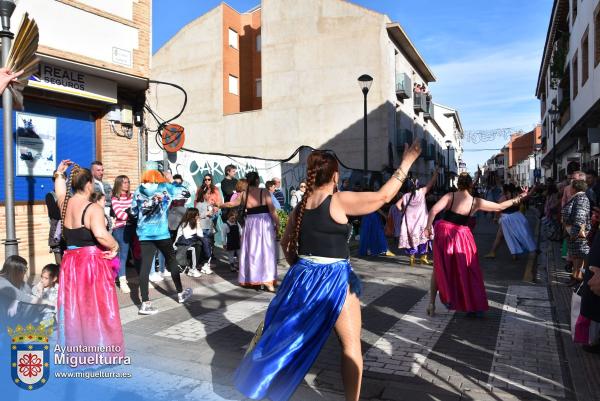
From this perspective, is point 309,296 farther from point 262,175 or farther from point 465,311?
point 262,175


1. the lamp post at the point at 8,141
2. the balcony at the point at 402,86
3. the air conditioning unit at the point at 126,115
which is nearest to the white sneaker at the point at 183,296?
the lamp post at the point at 8,141

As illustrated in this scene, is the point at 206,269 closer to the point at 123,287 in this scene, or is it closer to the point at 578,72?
the point at 123,287

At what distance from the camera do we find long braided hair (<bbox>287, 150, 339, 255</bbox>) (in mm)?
3242

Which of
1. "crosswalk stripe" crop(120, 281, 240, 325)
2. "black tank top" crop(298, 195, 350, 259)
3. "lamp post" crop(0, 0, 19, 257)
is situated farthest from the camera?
"crosswalk stripe" crop(120, 281, 240, 325)

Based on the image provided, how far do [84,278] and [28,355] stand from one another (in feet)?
3.19

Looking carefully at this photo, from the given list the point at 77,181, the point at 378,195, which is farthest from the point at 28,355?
the point at 378,195

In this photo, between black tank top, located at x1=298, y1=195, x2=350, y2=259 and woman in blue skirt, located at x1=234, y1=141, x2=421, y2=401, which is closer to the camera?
woman in blue skirt, located at x1=234, y1=141, x2=421, y2=401

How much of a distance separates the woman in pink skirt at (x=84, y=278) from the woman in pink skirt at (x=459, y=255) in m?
3.74

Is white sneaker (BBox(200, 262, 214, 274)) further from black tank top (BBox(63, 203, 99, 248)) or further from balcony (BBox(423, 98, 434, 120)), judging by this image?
balcony (BBox(423, 98, 434, 120))

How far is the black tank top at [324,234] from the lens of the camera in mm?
3188

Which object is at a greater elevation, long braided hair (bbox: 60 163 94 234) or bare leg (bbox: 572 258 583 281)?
long braided hair (bbox: 60 163 94 234)

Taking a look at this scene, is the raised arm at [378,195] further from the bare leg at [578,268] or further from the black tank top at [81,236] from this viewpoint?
the bare leg at [578,268]

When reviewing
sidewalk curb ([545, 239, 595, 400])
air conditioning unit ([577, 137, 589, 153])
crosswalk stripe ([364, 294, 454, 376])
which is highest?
air conditioning unit ([577, 137, 589, 153])

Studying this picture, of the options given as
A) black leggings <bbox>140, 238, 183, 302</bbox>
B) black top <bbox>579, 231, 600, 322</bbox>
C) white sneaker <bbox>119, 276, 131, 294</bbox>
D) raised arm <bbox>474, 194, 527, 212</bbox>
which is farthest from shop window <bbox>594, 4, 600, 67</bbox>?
white sneaker <bbox>119, 276, 131, 294</bbox>
